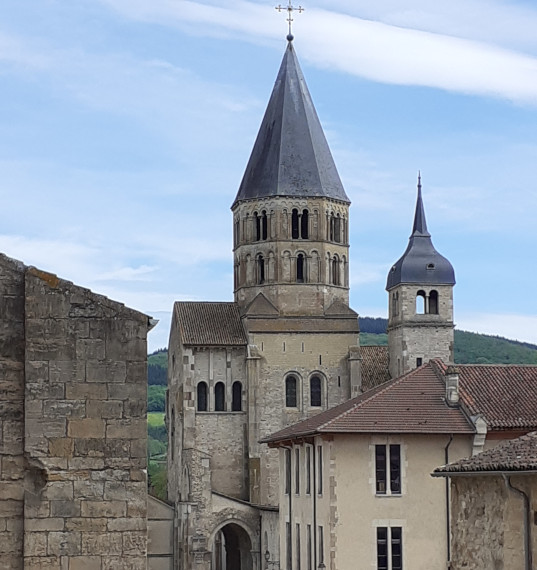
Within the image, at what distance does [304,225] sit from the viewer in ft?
275

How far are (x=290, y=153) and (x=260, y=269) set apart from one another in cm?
706

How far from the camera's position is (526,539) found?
2316 centimetres

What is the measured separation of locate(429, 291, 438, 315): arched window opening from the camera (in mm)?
83806

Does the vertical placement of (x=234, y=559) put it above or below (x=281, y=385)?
below

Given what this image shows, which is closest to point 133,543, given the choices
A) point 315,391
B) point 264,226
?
point 315,391

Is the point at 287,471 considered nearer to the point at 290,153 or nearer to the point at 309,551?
the point at 309,551

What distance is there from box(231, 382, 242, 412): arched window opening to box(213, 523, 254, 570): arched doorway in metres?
6.28

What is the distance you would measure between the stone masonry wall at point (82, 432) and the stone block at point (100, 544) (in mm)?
10

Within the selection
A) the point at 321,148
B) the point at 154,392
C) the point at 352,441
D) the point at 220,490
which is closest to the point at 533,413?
the point at 352,441

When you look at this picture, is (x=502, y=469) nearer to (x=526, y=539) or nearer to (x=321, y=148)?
(x=526, y=539)

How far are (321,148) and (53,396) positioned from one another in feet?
236

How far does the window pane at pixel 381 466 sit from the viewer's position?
149ft

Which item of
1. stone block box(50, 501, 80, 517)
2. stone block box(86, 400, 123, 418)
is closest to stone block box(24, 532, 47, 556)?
stone block box(50, 501, 80, 517)

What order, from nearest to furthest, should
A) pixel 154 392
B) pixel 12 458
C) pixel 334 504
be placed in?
1. pixel 12 458
2. pixel 334 504
3. pixel 154 392
